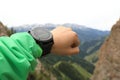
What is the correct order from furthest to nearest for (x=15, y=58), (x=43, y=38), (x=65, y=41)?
(x=43, y=38), (x=65, y=41), (x=15, y=58)

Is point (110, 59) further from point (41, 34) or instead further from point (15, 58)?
point (15, 58)

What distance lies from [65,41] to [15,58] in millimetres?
425

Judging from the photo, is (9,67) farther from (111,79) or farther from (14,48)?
(111,79)

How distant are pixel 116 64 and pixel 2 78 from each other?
13603 mm

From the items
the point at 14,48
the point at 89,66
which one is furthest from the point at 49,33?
the point at 89,66

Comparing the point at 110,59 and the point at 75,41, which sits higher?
the point at 75,41

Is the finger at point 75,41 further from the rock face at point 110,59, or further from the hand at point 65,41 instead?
the rock face at point 110,59

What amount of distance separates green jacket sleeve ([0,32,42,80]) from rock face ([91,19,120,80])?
12989 millimetres

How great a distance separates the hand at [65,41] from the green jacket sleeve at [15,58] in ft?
0.82

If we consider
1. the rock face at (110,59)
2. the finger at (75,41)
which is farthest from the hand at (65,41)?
the rock face at (110,59)

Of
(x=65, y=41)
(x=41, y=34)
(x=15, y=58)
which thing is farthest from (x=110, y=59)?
(x=15, y=58)

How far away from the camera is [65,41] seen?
2037 millimetres

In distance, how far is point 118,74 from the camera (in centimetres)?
1455

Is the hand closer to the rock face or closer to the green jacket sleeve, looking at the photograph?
the green jacket sleeve
